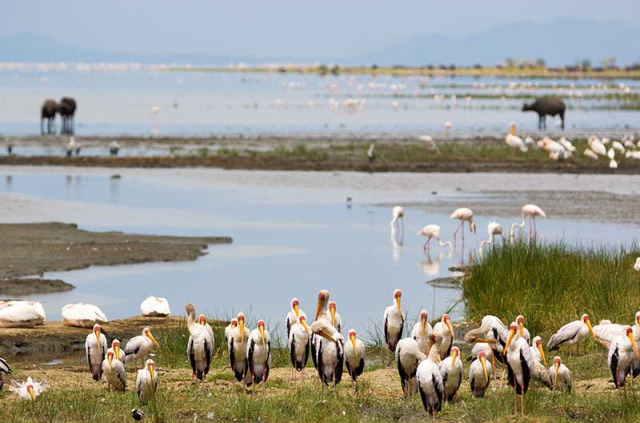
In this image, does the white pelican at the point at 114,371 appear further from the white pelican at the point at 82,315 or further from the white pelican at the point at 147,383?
the white pelican at the point at 82,315

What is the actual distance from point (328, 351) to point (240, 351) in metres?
0.85

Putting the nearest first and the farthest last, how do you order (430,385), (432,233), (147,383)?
1. (430,385)
2. (147,383)
3. (432,233)

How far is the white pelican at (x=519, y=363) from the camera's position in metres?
11.2

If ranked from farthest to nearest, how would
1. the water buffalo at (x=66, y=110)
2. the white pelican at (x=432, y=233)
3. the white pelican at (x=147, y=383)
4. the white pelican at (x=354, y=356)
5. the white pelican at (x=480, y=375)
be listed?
1. the water buffalo at (x=66, y=110)
2. the white pelican at (x=432, y=233)
3. the white pelican at (x=354, y=356)
4. the white pelican at (x=480, y=375)
5. the white pelican at (x=147, y=383)

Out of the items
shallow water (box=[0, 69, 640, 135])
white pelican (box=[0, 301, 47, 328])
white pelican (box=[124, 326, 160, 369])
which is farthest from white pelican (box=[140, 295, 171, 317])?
shallow water (box=[0, 69, 640, 135])

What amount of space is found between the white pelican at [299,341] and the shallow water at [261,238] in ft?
12.1

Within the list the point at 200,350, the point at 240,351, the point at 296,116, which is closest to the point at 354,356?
the point at 240,351

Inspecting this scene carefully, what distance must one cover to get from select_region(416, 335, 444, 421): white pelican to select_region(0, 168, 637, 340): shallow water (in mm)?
5405

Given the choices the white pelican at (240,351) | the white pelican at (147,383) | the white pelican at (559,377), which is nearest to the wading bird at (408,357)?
the white pelican at (559,377)

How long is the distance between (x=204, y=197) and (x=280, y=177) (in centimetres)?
531

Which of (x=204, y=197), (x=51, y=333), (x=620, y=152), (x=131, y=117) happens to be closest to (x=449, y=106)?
(x=131, y=117)

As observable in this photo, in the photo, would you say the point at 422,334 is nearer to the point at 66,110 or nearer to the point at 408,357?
the point at 408,357

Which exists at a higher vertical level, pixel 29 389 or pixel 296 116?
pixel 296 116

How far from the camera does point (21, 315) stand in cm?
1622
